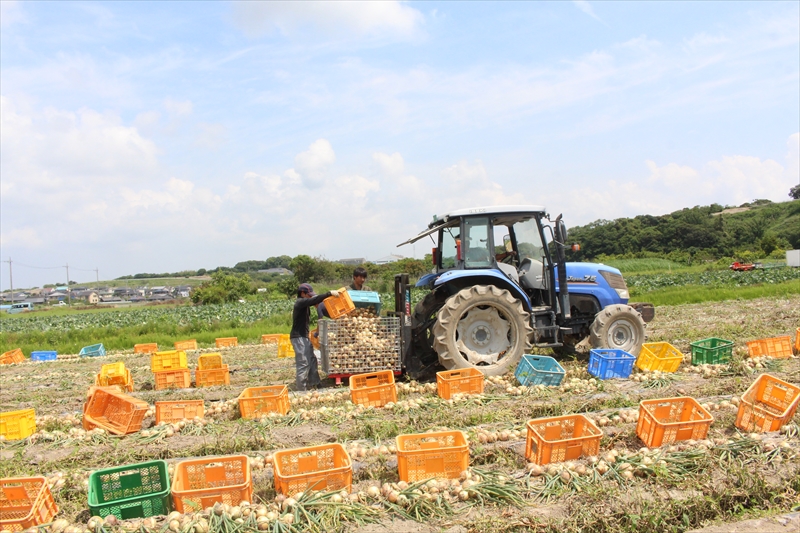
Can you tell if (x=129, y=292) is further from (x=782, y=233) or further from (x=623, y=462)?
(x=623, y=462)

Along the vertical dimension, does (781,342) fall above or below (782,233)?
below

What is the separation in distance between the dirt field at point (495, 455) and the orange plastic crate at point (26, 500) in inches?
7.7

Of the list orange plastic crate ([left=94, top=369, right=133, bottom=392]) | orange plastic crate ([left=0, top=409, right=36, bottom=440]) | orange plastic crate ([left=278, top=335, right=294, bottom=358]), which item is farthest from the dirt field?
orange plastic crate ([left=278, top=335, right=294, bottom=358])

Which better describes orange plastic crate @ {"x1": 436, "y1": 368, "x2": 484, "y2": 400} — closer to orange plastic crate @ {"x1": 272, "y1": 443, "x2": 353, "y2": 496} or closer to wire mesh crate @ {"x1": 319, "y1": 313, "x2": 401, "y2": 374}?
wire mesh crate @ {"x1": 319, "y1": 313, "x2": 401, "y2": 374}

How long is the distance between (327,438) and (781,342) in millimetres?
7568

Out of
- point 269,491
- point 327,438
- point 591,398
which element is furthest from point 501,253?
point 269,491

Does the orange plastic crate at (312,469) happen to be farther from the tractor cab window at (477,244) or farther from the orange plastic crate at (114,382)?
the orange plastic crate at (114,382)

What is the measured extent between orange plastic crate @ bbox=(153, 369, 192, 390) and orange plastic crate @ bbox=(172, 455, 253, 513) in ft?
16.7

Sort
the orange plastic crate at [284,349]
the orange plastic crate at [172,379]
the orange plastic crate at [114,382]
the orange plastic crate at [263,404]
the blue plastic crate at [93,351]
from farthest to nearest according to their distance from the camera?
the blue plastic crate at [93,351]
the orange plastic crate at [284,349]
the orange plastic crate at [172,379]
the orange plastic crate at [114,382]
the orange plastic crate at [263,404]

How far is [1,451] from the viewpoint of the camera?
5590 mm

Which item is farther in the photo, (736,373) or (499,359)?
(499,359)

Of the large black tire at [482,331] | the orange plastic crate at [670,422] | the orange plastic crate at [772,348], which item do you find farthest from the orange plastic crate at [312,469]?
the orange plastic crate at [772,348]

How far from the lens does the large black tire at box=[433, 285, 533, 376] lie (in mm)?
7625

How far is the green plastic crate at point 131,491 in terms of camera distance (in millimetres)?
3746
